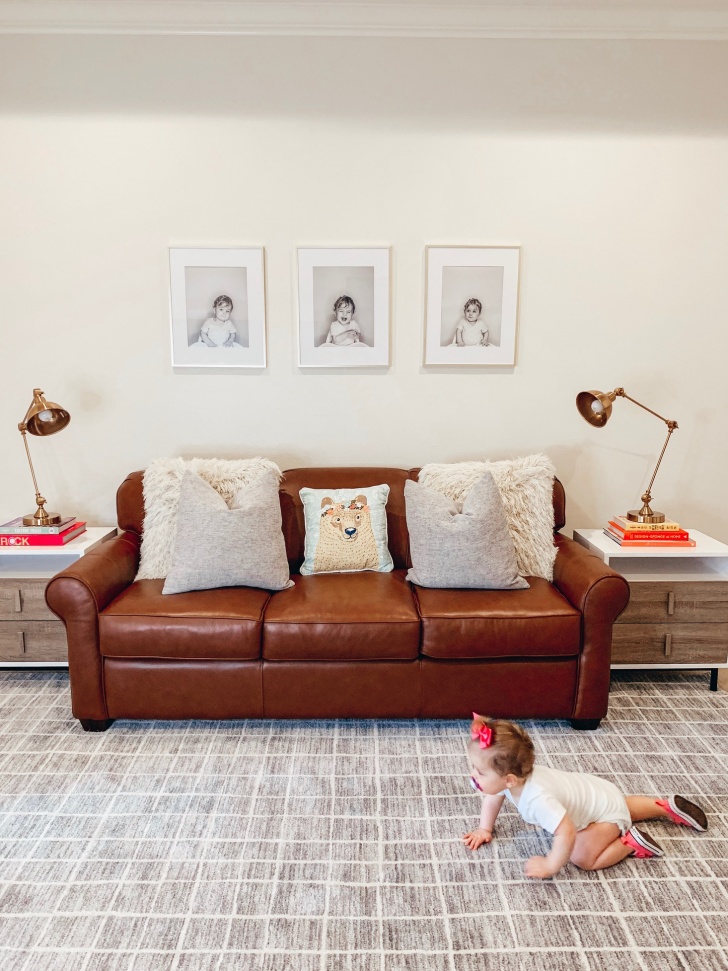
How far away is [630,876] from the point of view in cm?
194

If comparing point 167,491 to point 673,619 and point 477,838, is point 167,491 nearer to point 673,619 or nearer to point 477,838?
point 477,838

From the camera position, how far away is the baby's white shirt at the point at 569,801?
6.30 ft

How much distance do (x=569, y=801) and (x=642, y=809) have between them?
33 cm

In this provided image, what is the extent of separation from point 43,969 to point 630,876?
1.54 metres

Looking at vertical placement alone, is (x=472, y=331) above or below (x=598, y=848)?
above

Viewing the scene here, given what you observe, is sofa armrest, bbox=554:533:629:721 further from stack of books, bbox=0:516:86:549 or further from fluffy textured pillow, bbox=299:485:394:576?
stack of books, bbox=0:516:86:549

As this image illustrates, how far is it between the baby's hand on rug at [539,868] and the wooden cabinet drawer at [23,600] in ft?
7.06

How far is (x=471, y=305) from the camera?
3414 mm

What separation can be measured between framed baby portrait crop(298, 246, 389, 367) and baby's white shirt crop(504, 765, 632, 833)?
6.93 ft

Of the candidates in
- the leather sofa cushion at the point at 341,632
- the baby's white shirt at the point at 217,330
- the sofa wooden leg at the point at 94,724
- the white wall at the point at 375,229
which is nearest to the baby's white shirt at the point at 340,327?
the white wall at the point at 375,229

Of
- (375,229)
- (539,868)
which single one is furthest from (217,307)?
(539,868)

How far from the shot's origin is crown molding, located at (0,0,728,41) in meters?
3.13

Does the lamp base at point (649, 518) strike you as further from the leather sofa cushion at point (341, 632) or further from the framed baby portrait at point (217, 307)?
the framed baby portrait at point (217, 307)

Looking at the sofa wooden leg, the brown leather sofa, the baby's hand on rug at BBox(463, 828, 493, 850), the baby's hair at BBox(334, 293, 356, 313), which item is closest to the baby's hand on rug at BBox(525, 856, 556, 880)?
the baby's hand on rug at BBox(463, 828, 493, 850)
